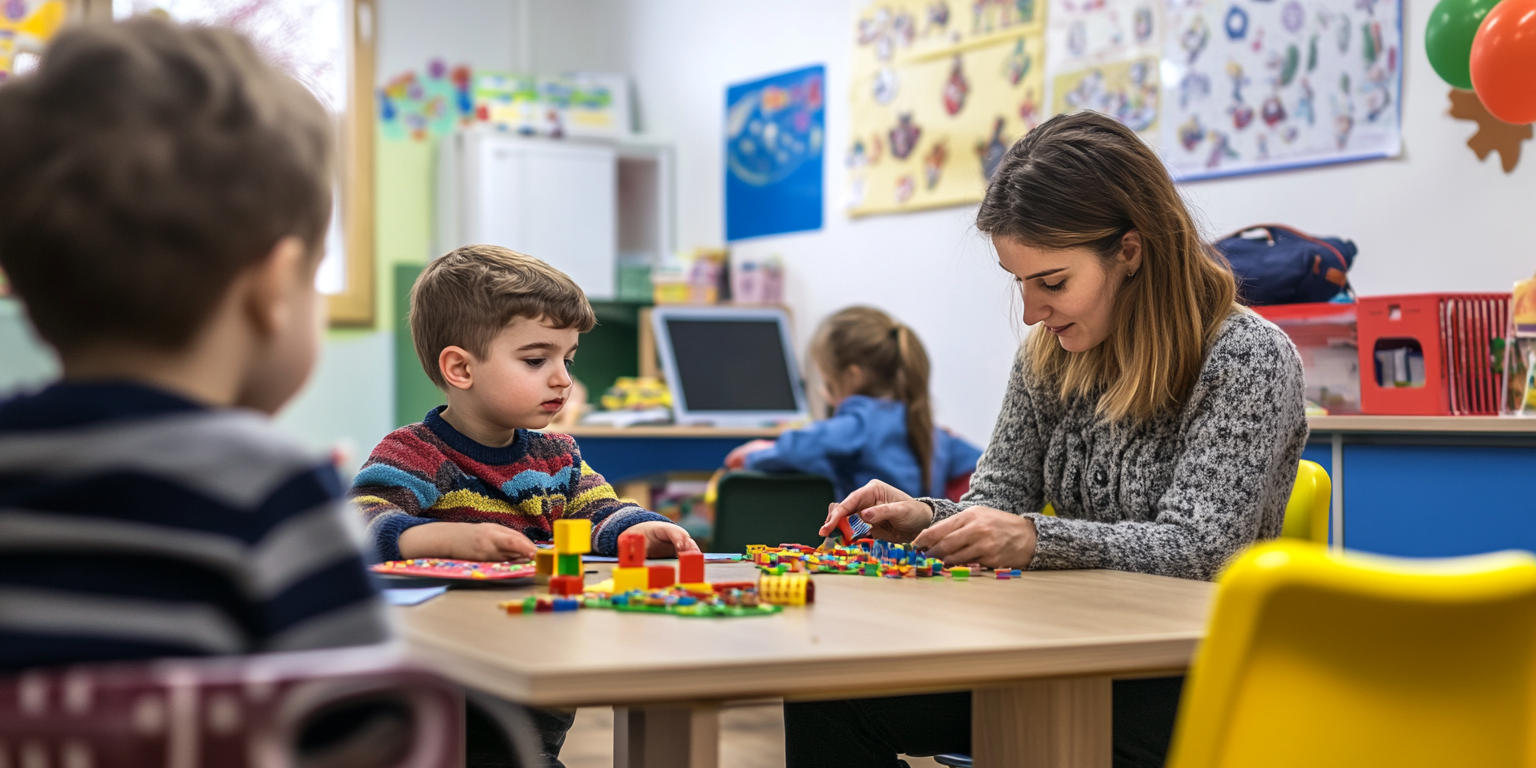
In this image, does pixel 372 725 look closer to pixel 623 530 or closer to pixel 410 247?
pixel 623 530

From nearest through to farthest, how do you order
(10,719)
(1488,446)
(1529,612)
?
(10,719) < (1529,612) < (1488,446)

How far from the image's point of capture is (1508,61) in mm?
2307

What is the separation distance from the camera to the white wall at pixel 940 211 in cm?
280

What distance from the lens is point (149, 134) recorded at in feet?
2.18

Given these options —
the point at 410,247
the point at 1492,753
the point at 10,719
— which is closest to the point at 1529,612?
the point at 1492,753

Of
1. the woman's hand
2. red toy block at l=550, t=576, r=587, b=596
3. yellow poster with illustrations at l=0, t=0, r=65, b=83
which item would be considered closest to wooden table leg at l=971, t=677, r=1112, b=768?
red toy block at l=550, t=576, r=587, b=596

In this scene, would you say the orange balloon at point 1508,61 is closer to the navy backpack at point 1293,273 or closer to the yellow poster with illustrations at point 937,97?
the navy backpack at point 1293,273

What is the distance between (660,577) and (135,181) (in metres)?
0.65

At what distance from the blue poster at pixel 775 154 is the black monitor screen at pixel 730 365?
0.51 metres

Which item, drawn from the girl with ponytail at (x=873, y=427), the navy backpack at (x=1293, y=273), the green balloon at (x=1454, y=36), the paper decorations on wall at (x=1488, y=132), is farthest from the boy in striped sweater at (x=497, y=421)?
the paper decorations on wall at (x=1488, y=132)

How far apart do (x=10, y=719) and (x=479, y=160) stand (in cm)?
474

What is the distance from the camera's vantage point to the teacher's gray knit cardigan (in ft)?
4.86

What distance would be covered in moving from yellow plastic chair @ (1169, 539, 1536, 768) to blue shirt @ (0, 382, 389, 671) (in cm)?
48

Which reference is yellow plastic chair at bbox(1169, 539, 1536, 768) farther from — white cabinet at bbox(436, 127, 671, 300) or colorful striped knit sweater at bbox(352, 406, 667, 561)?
white cabinet at bbox(436, 127, 671, 300)
